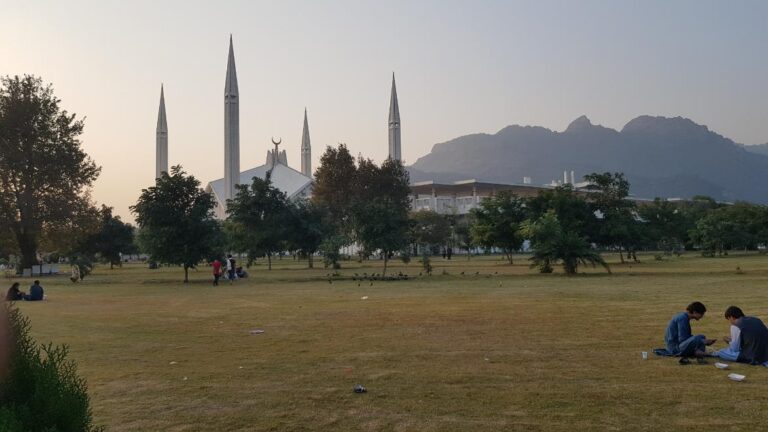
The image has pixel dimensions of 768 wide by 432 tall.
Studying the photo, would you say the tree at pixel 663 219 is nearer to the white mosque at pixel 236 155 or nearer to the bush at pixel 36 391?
the white mosque at pixel 236 155

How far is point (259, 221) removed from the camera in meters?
40.5

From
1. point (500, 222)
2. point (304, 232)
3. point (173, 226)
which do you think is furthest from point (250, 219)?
point (500, 222)

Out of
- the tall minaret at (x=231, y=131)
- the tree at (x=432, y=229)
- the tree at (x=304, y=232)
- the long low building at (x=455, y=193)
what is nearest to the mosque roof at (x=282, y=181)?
the long low building at (x=455, y=193)

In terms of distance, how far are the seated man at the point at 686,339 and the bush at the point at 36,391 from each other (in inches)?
267

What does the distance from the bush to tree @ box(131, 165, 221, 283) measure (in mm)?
25127

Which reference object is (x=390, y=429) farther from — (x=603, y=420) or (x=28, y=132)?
(x=28, y=132)

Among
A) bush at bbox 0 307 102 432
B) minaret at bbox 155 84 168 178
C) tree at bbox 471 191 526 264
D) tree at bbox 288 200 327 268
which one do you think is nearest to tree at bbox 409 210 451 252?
tree at bbox 288 200 327 268

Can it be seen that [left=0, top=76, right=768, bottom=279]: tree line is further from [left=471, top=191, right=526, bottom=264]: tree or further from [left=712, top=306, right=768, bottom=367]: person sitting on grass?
[left=712, top=306, right=768, bottom=367]: person sitting on grass

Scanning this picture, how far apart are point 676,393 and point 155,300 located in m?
15.4

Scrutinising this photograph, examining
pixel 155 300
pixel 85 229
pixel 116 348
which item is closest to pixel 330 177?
pixel 85 229

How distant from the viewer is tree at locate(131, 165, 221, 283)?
2800 centimetres

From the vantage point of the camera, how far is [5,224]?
37.2m

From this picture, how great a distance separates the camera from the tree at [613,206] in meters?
34.2

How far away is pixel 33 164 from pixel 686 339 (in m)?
39.2
